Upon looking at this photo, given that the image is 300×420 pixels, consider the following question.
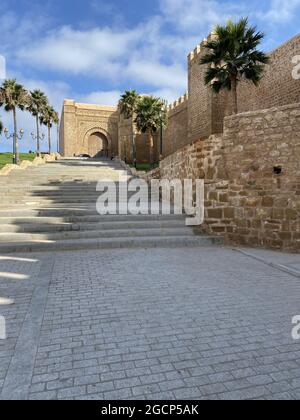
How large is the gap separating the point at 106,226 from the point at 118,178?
10.8 meters

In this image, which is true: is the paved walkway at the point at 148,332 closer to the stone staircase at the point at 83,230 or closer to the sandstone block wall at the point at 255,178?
the stone staircase at the point at 83,230

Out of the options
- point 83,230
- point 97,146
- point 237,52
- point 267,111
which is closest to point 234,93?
point 237,52

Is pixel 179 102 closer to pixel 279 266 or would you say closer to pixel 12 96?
pixel 12 96

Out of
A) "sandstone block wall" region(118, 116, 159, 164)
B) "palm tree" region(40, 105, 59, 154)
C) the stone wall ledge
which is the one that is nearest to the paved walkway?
the stone wall ledge

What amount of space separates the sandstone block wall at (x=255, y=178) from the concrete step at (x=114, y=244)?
720mm

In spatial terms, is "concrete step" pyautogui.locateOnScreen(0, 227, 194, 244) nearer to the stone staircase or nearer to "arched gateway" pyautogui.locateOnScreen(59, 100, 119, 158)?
the stone staircase

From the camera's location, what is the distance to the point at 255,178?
24.5ft

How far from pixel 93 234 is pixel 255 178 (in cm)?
426

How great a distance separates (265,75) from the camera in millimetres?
18828

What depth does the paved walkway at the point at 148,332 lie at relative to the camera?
7.44ft

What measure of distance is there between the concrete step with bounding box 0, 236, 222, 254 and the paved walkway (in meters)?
1.32

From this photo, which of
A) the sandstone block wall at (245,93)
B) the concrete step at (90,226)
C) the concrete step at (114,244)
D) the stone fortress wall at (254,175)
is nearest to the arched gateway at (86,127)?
the sandstone block wall at (245,93)

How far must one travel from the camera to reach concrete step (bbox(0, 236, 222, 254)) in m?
6.72

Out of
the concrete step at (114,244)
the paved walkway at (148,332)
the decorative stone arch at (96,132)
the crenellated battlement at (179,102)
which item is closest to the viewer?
the paved walkway at (148,332)
